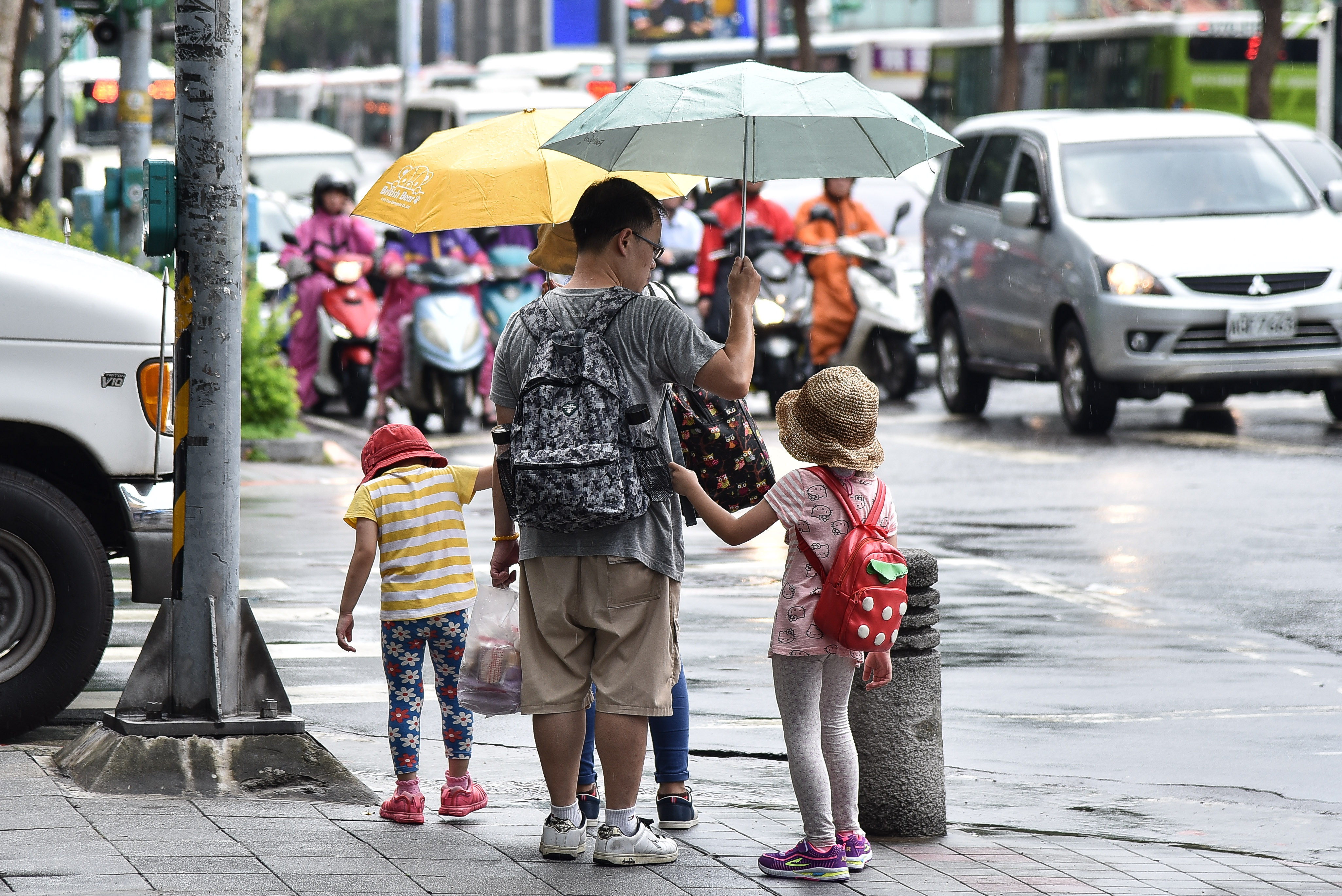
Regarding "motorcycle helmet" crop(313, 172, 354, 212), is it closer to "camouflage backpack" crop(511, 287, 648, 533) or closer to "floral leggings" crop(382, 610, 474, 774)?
"floral leggings" crop(382, 610, 474, 774)

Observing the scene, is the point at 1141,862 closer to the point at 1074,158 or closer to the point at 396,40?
the point at 1074,158

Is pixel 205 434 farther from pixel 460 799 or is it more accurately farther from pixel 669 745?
pixel 669 745

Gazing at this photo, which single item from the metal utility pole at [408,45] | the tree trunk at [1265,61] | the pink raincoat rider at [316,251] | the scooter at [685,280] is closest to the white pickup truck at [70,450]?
the pink raincoat rider at [316,251]

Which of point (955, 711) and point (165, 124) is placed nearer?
point (955, 711)

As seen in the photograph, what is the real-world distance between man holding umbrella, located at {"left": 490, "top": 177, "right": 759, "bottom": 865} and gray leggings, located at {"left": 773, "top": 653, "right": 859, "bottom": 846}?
30cm

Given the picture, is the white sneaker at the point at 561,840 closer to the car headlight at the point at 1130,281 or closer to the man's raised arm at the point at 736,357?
the man's raised arm at the point at 736,357

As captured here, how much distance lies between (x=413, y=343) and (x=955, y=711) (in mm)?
9271

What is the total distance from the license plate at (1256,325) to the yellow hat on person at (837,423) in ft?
32.3

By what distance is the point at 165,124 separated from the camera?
3809cm

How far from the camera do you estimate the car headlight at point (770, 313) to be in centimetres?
1678

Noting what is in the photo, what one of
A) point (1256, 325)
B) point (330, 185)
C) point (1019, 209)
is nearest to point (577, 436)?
point (1256, 325)

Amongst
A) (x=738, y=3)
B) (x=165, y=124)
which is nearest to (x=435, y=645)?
(x=165, y=124)

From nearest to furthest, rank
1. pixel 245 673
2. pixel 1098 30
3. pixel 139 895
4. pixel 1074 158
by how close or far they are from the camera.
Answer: pixel 139 895 < pixel 245 673 < pixel 1074 158 < pixel 1098 30

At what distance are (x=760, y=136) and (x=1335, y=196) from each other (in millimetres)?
10902
